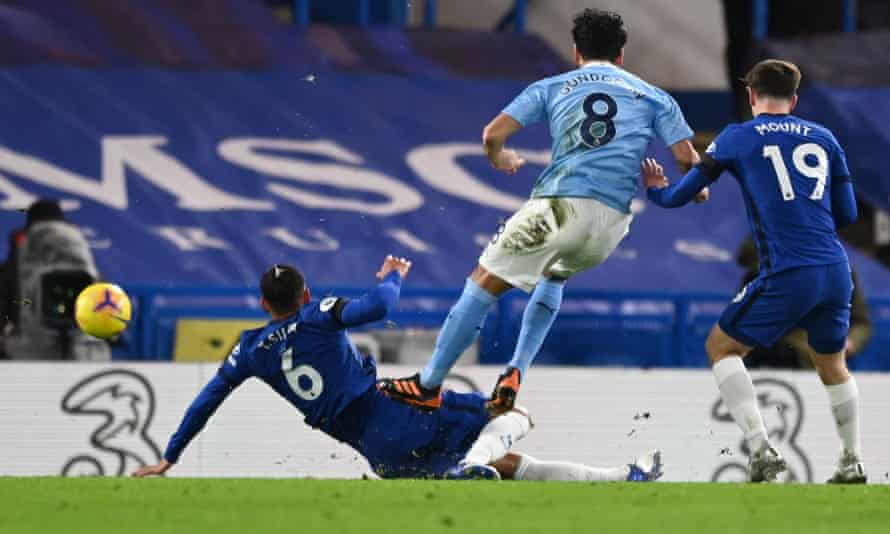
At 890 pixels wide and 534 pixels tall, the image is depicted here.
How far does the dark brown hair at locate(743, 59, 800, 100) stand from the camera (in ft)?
29.4

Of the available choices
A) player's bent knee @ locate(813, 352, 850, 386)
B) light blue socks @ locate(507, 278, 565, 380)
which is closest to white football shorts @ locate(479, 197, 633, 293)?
light blue socks @ locate(507, 278, 565, 380)

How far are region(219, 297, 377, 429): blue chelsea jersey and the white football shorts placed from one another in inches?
37.3

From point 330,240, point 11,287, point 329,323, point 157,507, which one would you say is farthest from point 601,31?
point 330,240

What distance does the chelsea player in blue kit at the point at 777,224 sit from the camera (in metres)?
8.88

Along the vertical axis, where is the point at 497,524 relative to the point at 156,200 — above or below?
above

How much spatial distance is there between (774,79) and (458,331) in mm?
1695

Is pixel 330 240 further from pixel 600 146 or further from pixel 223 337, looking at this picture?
pixel 600 146

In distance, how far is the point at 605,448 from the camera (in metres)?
12.5

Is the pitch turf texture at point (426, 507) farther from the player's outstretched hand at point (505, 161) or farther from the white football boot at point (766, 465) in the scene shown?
the player's outstretched hand at point (505, 161)

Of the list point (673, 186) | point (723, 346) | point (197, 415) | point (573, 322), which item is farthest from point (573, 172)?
point (573, 322)

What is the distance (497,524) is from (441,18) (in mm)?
12922

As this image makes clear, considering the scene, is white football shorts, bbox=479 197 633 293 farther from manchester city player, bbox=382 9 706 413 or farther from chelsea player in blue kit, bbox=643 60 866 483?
chelsea player in blue kit, bbox=643 60 866 483

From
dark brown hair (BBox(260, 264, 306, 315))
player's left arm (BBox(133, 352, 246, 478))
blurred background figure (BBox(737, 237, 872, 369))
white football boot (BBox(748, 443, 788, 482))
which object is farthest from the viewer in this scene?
blurred background figure (BBox(737, 237, 872, 369))

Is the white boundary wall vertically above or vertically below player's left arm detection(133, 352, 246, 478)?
below
